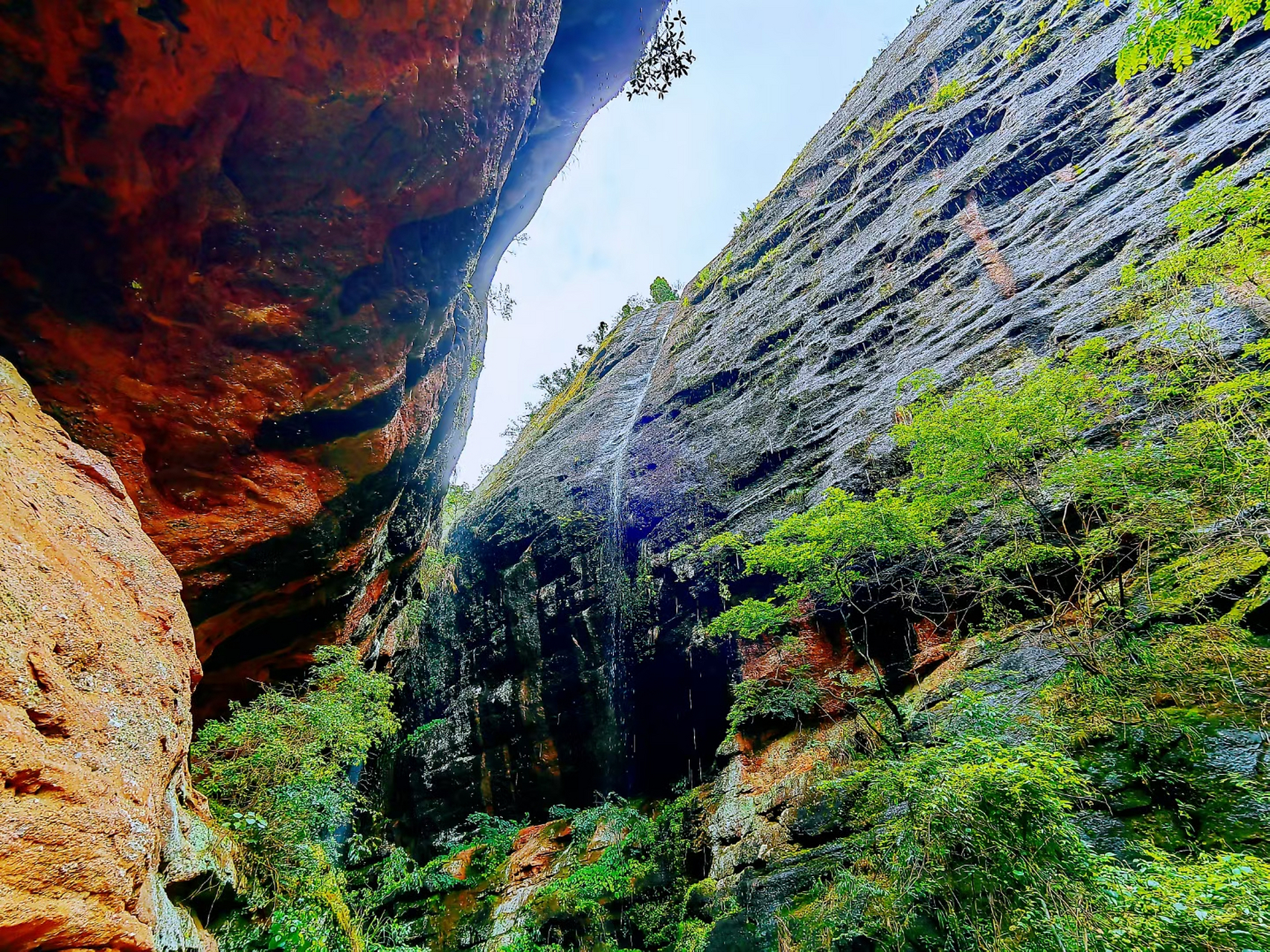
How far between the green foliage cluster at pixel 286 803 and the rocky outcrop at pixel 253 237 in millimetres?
1918

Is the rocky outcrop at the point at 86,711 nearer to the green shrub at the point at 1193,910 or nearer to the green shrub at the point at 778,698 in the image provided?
the green shrub at the point at 1193,910

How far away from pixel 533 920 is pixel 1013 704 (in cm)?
912

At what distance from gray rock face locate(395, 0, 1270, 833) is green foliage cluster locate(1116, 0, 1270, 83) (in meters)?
4.65

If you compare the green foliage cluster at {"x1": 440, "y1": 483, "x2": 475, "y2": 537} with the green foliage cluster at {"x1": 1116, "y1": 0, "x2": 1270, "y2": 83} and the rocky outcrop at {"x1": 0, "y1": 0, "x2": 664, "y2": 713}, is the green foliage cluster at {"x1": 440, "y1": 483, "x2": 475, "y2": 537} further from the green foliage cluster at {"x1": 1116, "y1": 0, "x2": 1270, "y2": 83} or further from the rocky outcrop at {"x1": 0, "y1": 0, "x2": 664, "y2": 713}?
the green foliage cluster at {"x1": 1116, "y1": 0, "x2": 1270, "y2": 83}

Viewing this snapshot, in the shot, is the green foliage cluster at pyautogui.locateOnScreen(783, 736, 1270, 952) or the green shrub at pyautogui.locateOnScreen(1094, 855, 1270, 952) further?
the green foliage cluster at pyautogui.locateOnScreen(783, 736, 1270, 952)

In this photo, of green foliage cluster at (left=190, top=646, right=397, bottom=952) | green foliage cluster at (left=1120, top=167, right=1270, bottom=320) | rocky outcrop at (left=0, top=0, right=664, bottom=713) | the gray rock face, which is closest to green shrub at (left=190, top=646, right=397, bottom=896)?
green foliage cluster at (left=190, top=646, right=397, bottom=952)

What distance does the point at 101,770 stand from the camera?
9.91 feet

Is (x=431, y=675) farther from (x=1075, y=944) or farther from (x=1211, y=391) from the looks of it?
(x=1211, y=391)

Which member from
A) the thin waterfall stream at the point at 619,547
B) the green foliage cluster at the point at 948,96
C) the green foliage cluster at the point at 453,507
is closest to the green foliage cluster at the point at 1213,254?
the green foliage cluster at the point at 948,96

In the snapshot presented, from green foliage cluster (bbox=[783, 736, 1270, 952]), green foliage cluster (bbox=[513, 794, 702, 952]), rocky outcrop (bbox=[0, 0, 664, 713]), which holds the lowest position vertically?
green foliage cluster (bbox=[513, 794, 702, 952])

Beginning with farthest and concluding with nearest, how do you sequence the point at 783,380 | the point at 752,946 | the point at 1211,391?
the point at 783,380, the point at 752,946, the point at 1211,391

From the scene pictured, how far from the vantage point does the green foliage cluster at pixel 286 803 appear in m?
5.05

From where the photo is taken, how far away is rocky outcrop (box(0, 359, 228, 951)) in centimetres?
250

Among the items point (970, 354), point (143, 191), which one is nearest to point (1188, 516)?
point (970, 354)
